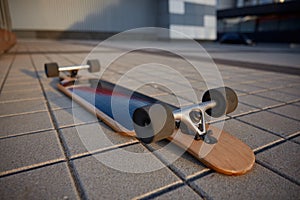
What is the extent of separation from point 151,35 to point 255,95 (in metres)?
15.4

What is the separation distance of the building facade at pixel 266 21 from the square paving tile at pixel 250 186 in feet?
56.8

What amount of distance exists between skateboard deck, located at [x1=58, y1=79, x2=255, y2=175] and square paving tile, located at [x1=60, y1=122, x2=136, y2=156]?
0.13ft

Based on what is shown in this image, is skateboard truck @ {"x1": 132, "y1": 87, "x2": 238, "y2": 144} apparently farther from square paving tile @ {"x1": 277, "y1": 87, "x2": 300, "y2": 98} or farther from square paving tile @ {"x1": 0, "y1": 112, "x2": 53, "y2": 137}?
square paving tile @ {"x1": 277, "y1": 87, "x2": 300, "y2": 98}

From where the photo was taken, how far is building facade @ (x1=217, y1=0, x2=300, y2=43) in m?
15.0

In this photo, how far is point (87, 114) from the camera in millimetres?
1340

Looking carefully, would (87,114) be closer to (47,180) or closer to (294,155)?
(47,180)

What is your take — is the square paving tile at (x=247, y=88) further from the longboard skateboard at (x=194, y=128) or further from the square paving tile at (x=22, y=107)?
the square paving tile at (x=22, y=107)

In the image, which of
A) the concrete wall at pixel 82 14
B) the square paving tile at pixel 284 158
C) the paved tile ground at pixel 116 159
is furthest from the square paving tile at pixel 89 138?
the concrete wall at pixel 82 14

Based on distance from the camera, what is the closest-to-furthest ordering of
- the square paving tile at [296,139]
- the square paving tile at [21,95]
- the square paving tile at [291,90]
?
the square paving tile at [296,139]
the square paving tile at [21,95]
the square paving tile at [291,90]

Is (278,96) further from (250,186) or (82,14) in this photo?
(82,14)

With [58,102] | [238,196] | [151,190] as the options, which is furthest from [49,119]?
[238,196]

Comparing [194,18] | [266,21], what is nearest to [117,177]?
[194,18]

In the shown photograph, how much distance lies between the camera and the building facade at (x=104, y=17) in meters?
12.6

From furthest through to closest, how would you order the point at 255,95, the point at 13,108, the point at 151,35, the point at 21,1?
the point at 151,35
the point at 21,1
the point at 255,95
the point at 13,108
